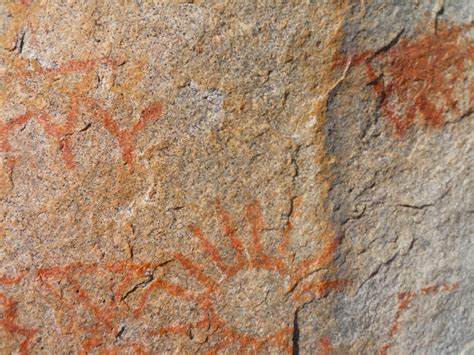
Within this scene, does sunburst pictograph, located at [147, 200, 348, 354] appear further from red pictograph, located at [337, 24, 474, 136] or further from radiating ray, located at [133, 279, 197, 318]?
red pictograph, located at [337, 24, 474, 136]

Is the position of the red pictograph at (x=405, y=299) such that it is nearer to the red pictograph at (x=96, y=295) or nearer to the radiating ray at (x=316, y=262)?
the radiating ray at (x=316, y=262)

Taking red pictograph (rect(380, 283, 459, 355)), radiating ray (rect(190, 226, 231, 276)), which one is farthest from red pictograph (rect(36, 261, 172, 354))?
red pictograph (rect(380, 283, 459, 355))

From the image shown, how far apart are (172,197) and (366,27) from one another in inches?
23.2

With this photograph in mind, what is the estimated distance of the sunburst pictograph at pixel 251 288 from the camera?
1.49 metres

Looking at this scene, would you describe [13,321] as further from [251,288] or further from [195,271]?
[251,288]

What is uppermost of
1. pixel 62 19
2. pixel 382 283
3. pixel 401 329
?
pixel 62 19

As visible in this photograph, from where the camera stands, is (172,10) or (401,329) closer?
(172,10)

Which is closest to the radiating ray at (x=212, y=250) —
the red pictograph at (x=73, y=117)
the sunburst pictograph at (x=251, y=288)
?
the sunburst pictograph at (x=251, y=288)

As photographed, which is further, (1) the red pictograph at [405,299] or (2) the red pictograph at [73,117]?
(1) the red pictograph at [405,299]

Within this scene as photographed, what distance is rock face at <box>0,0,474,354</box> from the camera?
4.58 feet

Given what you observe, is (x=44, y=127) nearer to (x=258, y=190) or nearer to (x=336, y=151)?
(x=258, y=190)

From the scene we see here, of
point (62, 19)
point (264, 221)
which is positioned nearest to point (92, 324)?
point (264, 221)

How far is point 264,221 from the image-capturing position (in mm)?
1484

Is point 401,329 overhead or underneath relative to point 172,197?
underneath
